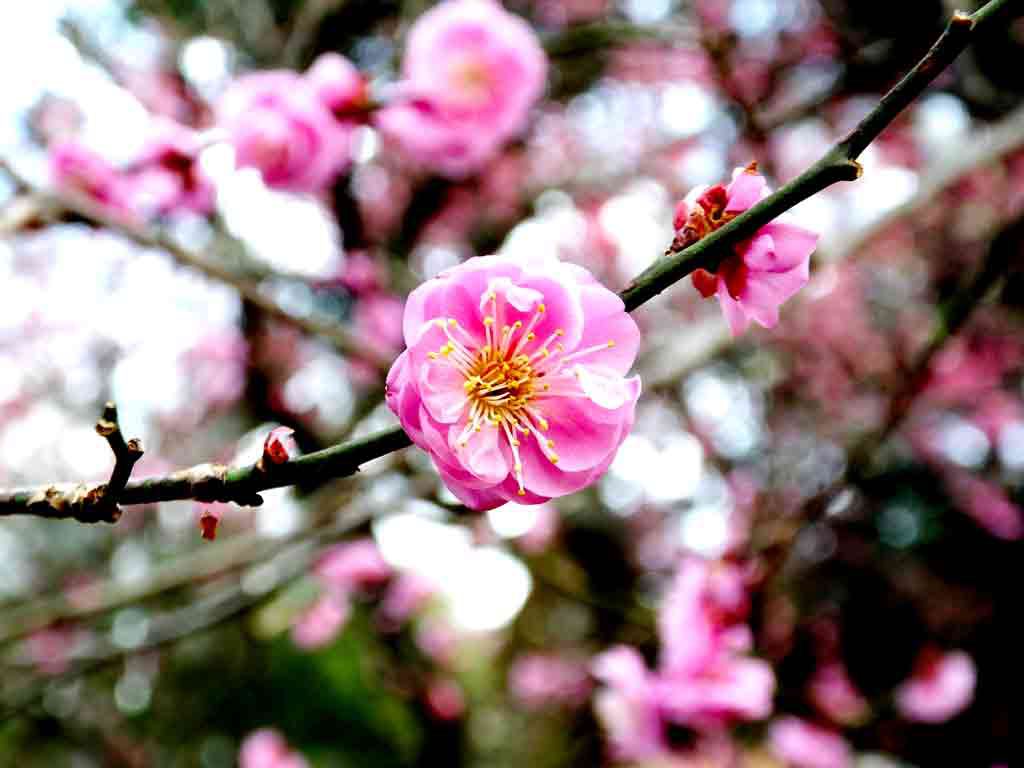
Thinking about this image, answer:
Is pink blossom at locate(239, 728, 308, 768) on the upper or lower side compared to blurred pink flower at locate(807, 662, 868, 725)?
lower

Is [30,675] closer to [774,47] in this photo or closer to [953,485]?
[774,47]

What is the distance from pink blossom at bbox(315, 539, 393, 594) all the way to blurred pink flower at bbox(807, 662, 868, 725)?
1.76 m

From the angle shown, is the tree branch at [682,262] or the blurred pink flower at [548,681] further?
the blurred pink flower at [548,681]

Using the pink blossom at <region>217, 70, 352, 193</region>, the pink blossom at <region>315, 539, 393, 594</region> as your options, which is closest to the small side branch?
the pink blossom at <region>217, 70, 352, 193</region>

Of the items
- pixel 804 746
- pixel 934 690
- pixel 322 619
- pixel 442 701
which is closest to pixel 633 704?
pixel 804 746

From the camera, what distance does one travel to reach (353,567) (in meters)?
3.43

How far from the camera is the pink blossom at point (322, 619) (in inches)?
136

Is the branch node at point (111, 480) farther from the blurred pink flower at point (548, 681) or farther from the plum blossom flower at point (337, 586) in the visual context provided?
the blurred pink flower at point (548, 681)

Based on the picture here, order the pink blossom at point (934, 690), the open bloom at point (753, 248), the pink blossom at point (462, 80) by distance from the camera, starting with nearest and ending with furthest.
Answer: the open bloom at point (753, 248), the pink blossom at point (462, 80), the pink blossom at point (934, 690)

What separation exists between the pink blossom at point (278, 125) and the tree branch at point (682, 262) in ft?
3.81

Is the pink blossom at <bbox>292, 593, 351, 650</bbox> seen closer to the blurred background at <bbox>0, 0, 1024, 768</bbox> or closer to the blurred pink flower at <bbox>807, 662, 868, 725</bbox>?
the blurred background at <bbox>0, 0, 1024, 768</bbox>

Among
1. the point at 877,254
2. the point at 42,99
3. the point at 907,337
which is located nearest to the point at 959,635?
the point at 907,337

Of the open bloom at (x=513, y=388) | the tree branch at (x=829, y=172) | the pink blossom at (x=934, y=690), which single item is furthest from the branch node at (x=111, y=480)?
the pink blossom at (x=934, y=690)

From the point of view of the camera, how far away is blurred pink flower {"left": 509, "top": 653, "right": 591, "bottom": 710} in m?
4.31
